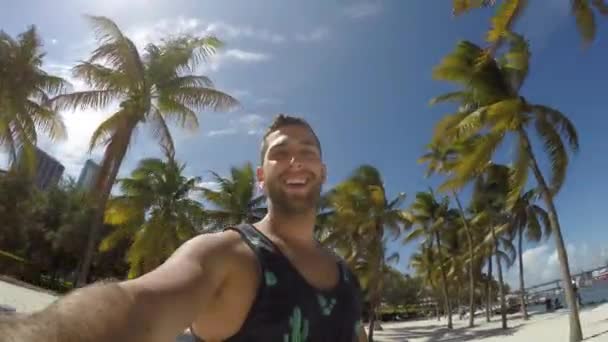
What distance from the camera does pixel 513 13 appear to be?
792cm

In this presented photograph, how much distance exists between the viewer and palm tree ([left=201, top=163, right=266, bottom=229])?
21.7 m

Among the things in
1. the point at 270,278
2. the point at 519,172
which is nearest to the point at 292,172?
A: the point at 270,278

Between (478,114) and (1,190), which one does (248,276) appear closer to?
(478,114)

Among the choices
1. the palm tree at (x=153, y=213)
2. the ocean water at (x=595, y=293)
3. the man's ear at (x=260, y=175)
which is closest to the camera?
the man's ear at (x=260, y=175)

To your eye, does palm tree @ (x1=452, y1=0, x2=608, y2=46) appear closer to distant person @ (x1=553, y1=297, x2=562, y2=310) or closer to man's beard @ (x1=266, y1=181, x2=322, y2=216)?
man's beard @ (x1=266, y1=181, x2=322, y2=216)

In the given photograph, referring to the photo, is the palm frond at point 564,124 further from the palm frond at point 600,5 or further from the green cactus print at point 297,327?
the green cactus print at point 297,327

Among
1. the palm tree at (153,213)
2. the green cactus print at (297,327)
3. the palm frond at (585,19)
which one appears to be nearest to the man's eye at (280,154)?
the green cactus print at (297,327)

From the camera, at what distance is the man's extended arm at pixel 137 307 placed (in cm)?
70

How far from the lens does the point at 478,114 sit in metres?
11.4

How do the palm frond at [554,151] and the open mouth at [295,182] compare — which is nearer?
the open mouth at [295,182]

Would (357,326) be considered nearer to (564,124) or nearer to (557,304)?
(564,124)

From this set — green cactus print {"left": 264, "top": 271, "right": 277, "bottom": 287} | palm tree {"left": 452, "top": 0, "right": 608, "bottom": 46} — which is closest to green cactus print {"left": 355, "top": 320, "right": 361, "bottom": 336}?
green cactus print {"left": 264, "top": 271, "right": 277, "bottom": 287}

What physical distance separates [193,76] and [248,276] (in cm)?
1410

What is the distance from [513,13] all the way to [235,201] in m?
16.9
